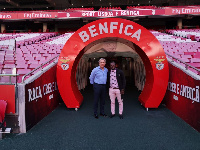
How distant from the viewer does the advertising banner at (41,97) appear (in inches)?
152

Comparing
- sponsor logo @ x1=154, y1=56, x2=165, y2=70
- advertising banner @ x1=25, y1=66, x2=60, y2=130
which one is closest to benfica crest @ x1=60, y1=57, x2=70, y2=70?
advertising banner @ x1=25, y1=66, x2=60, y2=130

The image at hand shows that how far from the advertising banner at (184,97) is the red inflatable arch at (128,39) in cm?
28

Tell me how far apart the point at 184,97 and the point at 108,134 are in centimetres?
209

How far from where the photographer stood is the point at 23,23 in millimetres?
25344

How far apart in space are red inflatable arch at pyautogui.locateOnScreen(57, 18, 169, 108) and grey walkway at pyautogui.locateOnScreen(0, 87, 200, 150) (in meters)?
0.58

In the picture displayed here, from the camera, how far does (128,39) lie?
512cm

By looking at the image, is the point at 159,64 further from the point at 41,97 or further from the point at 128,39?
the point at 41,97

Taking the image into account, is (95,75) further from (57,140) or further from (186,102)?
(186,102)

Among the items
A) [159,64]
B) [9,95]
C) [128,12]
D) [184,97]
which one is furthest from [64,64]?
[128,12]

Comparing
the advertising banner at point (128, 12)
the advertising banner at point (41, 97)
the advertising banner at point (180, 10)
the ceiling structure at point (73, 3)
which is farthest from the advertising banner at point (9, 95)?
the ceiling structure at point (73, 3)

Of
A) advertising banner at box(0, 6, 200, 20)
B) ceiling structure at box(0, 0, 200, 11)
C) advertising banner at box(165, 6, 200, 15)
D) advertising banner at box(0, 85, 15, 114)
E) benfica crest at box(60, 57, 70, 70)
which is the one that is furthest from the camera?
ceiling structure at box(0, 0, 200, 11)

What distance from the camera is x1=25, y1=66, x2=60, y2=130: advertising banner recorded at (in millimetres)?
3861

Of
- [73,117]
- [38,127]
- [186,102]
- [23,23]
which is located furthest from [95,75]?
[23,23]

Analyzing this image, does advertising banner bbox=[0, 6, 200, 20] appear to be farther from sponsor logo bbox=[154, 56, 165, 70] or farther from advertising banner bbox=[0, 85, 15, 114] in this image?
advertising banner bbox=[0, 85, 15, 114]
